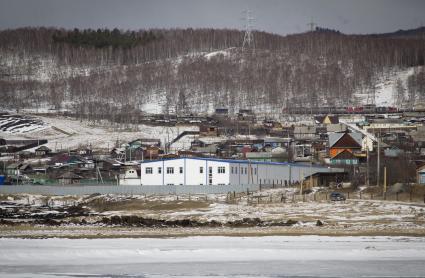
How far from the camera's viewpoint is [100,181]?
90500 millimetres

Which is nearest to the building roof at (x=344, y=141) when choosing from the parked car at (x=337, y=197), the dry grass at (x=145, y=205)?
the dry grass at (x=145, y=205)

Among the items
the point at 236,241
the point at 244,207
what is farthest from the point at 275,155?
the point at 236,241

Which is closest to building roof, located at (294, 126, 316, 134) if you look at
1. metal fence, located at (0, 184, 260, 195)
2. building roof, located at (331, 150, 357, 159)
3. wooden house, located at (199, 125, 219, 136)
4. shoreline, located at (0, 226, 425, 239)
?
wooden house, located at (199, 125, 219, 136)

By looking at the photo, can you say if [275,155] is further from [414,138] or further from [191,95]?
[191,95]

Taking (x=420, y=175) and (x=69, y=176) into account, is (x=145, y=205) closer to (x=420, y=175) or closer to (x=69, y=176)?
(x=420, y=175)

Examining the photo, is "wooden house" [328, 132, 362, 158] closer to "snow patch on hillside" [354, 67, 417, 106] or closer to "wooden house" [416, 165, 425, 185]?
"wooden house" [416, 165, 425, 185]

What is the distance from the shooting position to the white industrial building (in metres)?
77.4

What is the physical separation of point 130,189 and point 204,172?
7.59 m

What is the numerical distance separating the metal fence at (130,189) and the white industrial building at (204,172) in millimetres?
4823

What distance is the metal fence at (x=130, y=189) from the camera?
7094cm

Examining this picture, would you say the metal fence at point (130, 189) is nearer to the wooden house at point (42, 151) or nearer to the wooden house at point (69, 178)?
the wooden house at point (69, 178)

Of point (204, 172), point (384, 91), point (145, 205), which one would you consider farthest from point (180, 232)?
point (384, 91)

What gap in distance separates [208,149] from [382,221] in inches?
2787

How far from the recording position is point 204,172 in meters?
77.8
